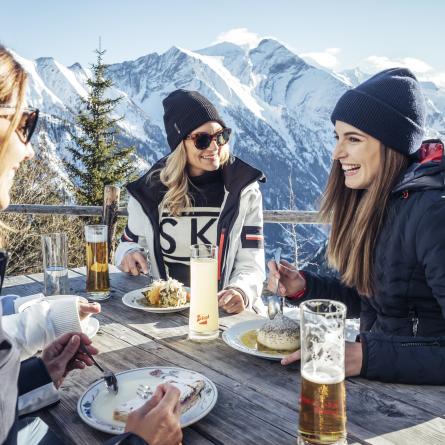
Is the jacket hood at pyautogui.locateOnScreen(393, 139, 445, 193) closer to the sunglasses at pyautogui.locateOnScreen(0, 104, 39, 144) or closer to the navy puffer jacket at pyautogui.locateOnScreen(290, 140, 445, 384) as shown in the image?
the navy puffer jacket at pyautogui.locateOnScreen(290, 140, 445, 384)

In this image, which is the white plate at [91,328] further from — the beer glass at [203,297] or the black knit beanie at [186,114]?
the black knit beanie at [186,114]

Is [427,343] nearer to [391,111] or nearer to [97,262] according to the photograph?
[391,111]

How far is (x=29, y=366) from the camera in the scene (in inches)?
56.4

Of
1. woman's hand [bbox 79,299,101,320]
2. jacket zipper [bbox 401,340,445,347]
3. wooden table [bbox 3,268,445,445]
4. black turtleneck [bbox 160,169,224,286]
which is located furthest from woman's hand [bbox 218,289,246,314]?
black turtleneck [bbox 160,169,224,286]

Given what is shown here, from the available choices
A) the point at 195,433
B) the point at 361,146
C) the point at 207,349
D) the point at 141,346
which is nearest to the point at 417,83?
the point at 361,146

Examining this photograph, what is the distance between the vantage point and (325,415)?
1085mm

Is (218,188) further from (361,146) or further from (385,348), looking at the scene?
(385,348)

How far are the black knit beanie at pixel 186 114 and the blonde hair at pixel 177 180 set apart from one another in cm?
9

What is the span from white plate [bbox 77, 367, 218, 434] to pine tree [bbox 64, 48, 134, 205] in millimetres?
23104

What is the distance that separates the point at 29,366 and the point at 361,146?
1575mm

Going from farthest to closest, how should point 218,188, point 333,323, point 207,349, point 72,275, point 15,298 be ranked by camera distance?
1. point 218,188
2. point 72,275
3. point 15,298
4. point 207,349
5. point 333,323

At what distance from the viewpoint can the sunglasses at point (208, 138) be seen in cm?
333

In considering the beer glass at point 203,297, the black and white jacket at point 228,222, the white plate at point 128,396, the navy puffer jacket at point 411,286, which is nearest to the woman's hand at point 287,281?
the navy puffer jacket at point 411,286

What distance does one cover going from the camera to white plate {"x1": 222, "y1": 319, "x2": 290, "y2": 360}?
5.25 feet
